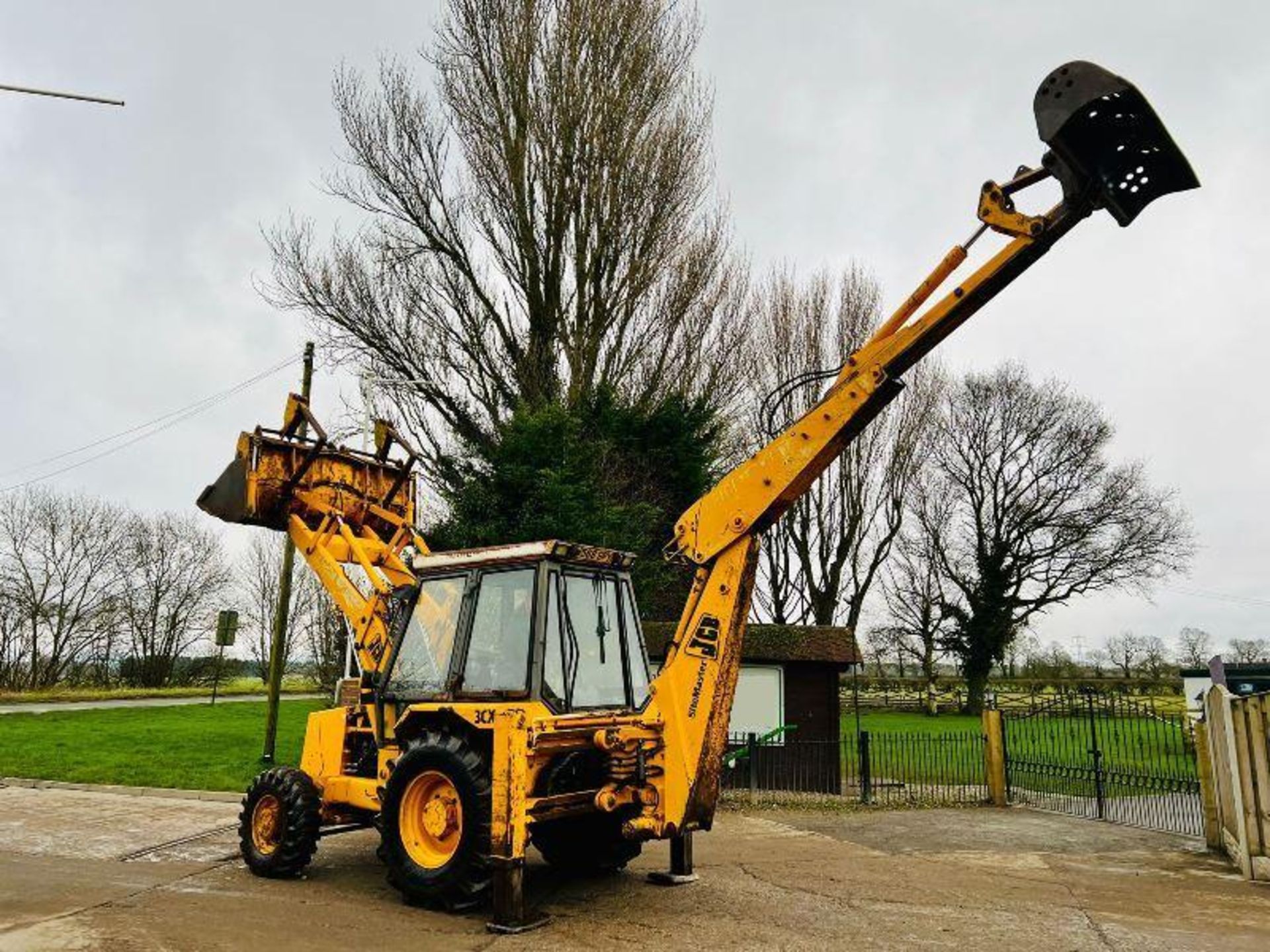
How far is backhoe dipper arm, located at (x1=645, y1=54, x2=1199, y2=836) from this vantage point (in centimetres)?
551

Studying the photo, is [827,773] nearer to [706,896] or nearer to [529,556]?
[706,896]

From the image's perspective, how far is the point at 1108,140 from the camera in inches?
219

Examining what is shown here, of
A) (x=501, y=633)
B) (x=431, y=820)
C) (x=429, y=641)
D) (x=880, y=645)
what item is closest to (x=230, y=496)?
(x=429, y=641)

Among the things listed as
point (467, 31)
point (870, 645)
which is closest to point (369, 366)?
point (467, 31)

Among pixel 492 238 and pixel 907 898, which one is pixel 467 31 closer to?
pixel 492 238

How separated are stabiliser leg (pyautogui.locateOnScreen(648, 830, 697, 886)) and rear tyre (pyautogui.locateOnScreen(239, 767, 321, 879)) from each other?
113 inches

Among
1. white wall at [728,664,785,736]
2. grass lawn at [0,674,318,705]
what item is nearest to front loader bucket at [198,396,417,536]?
white wall at [728,664,785,736]

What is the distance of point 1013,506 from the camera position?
1401 inches

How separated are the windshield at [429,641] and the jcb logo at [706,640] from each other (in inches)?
74.4

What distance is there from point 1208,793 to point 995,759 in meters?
3.46

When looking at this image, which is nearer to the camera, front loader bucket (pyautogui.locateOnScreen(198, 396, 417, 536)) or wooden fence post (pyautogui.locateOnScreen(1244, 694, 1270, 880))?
wooden fence post (pyautogui.locateOnScreen(1244, 694, 1270, 880))

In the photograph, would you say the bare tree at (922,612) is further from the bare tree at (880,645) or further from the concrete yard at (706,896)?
the concrete yard at (706,896)

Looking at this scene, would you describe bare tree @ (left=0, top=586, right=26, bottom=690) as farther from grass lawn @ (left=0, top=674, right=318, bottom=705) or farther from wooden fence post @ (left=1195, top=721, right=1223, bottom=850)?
wooden fence post @ (left=1195, top=721, right=1223, bottom=850)

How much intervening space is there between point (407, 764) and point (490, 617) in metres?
1.24
